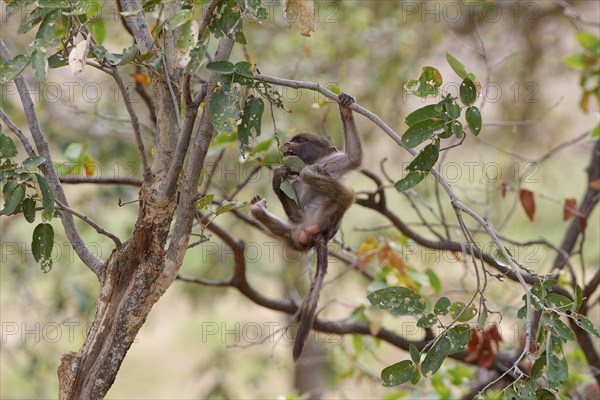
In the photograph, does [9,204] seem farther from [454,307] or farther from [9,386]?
[9,386]

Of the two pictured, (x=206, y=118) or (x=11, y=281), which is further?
(x=11, y=281)

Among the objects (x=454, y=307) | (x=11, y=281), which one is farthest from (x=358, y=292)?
(x=454, y=307)

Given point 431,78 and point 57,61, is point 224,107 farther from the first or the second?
point 431,78

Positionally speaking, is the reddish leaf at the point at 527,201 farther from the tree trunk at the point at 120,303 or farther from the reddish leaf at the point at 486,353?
the tree trunk at the point at 120,303

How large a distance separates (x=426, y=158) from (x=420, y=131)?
91 mm

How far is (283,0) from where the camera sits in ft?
8.68

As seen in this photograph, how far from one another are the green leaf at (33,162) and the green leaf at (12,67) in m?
0.32

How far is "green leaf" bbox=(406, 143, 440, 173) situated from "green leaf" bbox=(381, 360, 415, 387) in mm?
633

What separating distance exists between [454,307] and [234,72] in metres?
1.23

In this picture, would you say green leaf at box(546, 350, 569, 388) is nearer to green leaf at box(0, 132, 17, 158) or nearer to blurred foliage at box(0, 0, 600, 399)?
green leaf at box(0, 132, 17, 158)

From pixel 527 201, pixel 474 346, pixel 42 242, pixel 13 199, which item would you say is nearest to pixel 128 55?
pixel 13 199

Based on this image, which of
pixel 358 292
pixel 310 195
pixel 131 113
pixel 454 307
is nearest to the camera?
pixel 131 113

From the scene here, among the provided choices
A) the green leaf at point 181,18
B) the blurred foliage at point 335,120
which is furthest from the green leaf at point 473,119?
the blurred foliage at point 335,120

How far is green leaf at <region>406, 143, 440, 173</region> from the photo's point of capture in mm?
2529
